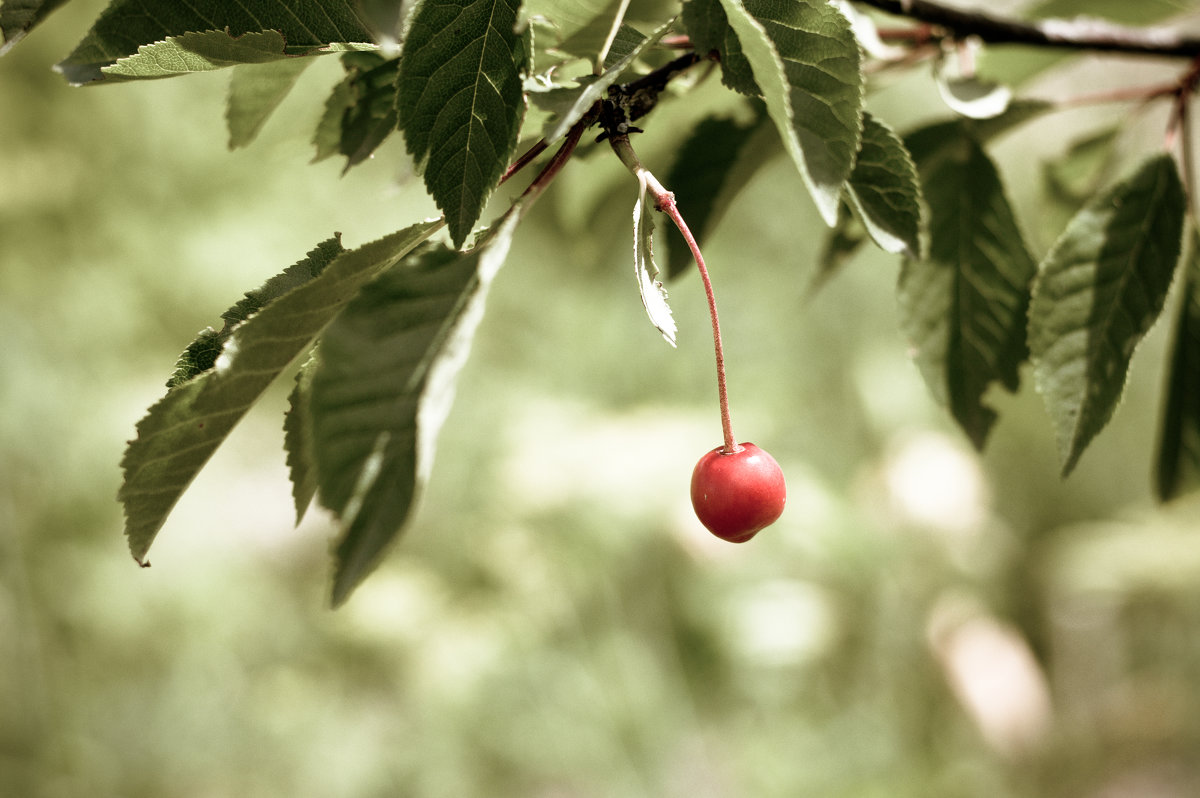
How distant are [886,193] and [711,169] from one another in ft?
0.57

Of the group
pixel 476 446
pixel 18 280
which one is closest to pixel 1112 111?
pixel 476 446

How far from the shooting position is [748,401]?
224cm

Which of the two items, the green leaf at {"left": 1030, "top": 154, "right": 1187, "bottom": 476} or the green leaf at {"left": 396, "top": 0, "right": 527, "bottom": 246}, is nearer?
the green leaf at {"left": 396, "top": 0, "right": 527, "bottom": 246}

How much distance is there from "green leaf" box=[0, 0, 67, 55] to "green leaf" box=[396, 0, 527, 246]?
5.9 inches

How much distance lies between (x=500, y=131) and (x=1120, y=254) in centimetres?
40

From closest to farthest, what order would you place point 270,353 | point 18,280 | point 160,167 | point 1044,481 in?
point 270,353, point 18,280, point 160,167, point 1044,481

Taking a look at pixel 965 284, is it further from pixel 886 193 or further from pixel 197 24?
pixel 197 24

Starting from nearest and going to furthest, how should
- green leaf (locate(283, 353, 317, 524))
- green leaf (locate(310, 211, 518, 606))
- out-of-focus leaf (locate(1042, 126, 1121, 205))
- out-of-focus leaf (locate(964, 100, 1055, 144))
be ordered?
green leaf (locate(310, 211, 518, 606))
green leaf (locate(283, 353, 317, 524))
out-of-focus leaf (locate(964, 100, 1055, 144))
out-of-focus leaf (locate(1042, 126, 1121, 205))

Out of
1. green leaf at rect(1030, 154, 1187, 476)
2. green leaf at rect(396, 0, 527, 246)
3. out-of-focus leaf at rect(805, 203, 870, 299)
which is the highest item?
green leaf at rect(396, 0, 527, 246)

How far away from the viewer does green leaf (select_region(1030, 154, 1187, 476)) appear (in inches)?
17.9

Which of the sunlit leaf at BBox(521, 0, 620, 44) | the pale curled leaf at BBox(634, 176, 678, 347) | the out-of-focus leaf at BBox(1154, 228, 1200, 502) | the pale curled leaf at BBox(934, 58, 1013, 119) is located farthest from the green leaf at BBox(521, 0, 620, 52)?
the out-of-focus leaf at BBox(1154, 228, 1200, 502)

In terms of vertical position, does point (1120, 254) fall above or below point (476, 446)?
above

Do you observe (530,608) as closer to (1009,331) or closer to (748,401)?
(748,401)

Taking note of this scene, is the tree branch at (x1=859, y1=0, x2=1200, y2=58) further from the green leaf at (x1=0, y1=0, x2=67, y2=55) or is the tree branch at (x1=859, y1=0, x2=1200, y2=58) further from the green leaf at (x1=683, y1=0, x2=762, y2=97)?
the green leaf at (x1=0, y1=0, x2=67, y2=55)
